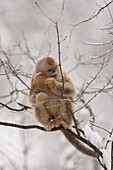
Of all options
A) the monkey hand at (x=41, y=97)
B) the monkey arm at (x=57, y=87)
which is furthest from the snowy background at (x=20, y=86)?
the monkey hand at (x=41, y=97)

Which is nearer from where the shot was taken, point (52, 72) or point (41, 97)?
point (41, 97)

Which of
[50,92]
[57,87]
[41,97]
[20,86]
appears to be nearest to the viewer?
[41,97]

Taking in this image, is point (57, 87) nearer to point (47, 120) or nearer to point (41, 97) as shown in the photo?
point (41, 97)

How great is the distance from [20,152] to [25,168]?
1.46 meters

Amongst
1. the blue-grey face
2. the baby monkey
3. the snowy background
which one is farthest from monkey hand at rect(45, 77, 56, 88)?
the snowy background

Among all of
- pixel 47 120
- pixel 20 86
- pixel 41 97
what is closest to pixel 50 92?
pixel 41 97

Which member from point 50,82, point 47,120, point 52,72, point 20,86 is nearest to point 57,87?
point 50,82

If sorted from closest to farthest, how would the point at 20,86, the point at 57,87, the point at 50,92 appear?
the point at 57,87 → the point at 50,92 → the point at 20,86

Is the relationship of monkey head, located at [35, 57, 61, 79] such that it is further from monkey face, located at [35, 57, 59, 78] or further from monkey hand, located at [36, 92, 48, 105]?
monkey hand, located at [36, 92, 48, 105]

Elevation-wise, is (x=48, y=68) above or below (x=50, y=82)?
above

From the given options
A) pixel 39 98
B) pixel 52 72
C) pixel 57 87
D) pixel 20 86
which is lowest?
pixel 39 98

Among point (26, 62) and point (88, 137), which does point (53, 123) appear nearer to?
point (88, 137)

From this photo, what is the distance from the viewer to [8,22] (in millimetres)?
10055

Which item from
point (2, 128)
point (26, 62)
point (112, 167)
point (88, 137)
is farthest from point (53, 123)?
point (2, 128)
